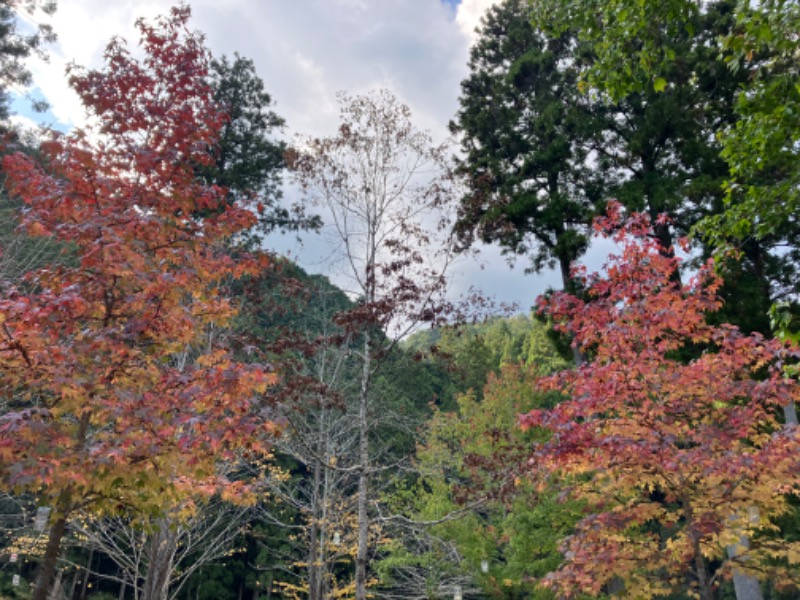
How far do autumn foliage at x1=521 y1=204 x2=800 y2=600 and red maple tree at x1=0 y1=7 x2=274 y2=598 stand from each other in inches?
129

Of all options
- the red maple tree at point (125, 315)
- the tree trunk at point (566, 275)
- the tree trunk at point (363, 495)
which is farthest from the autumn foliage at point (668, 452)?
the tree trunk at point (566, 275)

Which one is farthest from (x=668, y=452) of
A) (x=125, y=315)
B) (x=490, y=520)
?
(x=490, y=520)

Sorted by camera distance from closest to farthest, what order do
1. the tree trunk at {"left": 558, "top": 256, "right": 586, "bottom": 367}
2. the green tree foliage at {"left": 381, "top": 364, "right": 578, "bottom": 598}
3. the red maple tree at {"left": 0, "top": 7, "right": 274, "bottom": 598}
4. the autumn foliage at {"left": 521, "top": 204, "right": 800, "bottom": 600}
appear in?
1. the red maple tree at {"left": 0, "top": 7, "right": 274, "bottom": 598}
2. the autumn foliage at {"left": 521, "top": 204, "right": 800, "bottom": 600}
3. the green tree foliage at {"left": 381, "top": 364, "right": 578, "bottom": 598}
4. the tree trunk at {"left": 558, "top": 256, "right": 586, "bottom": 367}

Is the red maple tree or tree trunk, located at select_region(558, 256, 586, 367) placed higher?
tree trunk, located at select_region(558, 256, 586, 367)

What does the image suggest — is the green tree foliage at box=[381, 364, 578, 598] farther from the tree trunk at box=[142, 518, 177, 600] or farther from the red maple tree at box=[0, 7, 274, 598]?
the red maple tree at box=[0, 7, 274, 598]

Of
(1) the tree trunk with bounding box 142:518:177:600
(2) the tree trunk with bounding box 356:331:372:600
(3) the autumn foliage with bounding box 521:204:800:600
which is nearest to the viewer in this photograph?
(3) the autumn foliage with bounding box 521:204:800:600

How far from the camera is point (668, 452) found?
16.0 feet

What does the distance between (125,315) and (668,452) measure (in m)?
4.84

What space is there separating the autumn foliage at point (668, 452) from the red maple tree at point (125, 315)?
3285 mm

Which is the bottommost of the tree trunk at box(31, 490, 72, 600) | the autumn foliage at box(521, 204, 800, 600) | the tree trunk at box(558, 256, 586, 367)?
the tree trunk at box(31, 490, 72, 600)

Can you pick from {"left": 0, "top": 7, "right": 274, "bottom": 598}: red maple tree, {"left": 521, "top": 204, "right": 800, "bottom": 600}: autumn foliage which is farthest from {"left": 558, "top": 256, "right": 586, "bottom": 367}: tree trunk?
{"left": 0, "top": 7, "right": 274, "bottom": 598}: red maple tree

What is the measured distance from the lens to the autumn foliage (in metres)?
4.88

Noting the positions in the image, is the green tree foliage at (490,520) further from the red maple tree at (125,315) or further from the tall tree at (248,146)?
the tall tree at (248,146)

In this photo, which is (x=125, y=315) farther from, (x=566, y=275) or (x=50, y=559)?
(x=566, y=275)
